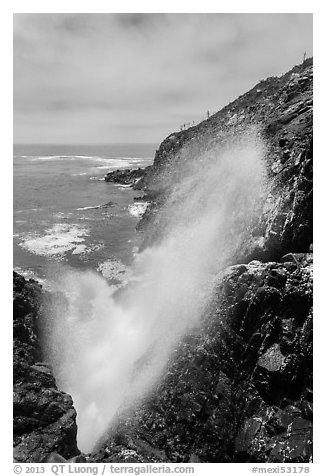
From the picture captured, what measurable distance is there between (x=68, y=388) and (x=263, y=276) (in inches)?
595

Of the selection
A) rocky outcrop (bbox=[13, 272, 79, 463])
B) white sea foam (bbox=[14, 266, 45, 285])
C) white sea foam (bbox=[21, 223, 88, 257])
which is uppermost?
white sea foam (bbox=[21, 223, 88, 257])

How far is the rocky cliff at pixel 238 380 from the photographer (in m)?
15.3

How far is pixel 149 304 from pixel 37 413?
40.3 ft

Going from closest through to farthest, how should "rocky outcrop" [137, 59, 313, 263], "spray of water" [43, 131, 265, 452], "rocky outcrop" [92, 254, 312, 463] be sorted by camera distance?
1. "rocky outcrop" [92, 254, 312, 463]
2. "rocky outcrop" [137, 59, 313, 263]
3. "spray of water" [43, 131, 265, 452]

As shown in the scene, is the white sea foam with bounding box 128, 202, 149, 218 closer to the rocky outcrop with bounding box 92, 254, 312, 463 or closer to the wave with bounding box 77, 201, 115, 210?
the wave with bounding box 77, 201, 115, 210

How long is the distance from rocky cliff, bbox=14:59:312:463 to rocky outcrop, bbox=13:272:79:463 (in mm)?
48

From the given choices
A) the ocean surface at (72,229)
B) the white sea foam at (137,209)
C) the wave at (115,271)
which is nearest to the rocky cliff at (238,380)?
the wave at (115,271)

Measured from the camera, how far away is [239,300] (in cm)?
1819

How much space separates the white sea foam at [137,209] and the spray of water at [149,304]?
743 inches

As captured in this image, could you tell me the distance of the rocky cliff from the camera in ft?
50.2

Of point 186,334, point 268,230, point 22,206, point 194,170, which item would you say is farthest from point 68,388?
point 22,206

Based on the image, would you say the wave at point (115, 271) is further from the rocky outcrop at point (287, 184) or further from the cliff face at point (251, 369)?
the cliff face at point (251, 369)

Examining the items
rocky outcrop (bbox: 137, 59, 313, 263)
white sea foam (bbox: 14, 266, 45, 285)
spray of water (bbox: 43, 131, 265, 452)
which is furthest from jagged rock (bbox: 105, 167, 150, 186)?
white sea foam (bbox: 14, 266, 45, 285)
